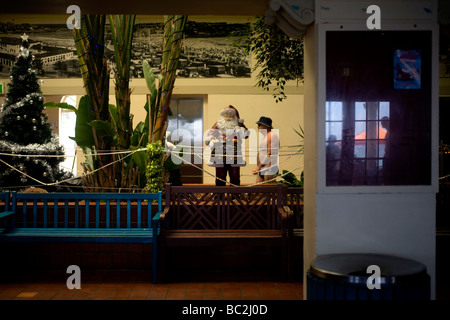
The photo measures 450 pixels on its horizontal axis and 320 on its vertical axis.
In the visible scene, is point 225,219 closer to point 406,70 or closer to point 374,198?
point 374,198

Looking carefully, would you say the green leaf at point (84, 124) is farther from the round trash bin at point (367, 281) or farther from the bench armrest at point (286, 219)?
the round trash bin at point (367, 281)

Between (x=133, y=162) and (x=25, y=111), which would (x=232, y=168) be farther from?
(x=25, y=111)

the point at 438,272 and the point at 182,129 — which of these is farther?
the point at 182,129

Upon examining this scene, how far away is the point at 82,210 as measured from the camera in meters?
6.07

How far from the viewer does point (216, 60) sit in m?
12.8

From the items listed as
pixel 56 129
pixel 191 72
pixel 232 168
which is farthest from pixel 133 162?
pixel 56 129

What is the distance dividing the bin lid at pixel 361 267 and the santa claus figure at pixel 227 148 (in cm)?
418

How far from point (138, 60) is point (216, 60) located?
2019 mm

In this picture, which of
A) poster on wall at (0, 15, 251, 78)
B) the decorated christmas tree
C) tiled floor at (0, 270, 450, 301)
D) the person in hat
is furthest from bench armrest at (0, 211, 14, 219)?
poster on wall at (0, 15, 251, 78)

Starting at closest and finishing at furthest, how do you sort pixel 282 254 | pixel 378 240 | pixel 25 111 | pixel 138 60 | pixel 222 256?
pixel 378 240, pixel 282 254, pixel 222 256, pixel 25 111, pixel 138 60

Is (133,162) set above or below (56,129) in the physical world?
below

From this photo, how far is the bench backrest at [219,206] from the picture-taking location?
5.78 m

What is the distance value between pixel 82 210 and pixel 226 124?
8.98 feet

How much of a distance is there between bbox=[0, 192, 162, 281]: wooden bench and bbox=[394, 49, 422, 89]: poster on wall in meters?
3.09
